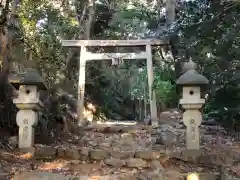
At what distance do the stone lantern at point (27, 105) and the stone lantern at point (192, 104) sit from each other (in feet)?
9.13

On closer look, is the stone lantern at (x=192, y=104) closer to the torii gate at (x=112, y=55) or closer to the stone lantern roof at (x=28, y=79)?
the stone lantern roof at (x=28, y=79)

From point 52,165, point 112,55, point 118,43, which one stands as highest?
point 118,43

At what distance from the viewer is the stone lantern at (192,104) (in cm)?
646

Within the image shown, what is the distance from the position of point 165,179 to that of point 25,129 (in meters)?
2.96

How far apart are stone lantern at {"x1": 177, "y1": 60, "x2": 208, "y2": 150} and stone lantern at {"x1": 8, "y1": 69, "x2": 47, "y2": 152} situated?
9.13 ft

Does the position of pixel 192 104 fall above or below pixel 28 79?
below

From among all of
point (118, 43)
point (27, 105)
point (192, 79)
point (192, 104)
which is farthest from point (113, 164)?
point (118, 43)

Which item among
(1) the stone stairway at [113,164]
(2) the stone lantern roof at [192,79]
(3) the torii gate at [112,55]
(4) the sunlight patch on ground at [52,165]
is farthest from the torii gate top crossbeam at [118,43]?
(4) the sunlight patch on ground at [52,165]

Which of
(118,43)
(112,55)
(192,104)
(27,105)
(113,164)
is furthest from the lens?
(112,55)

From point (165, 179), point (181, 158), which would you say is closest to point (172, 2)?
point (181, 158)

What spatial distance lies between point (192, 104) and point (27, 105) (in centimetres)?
315

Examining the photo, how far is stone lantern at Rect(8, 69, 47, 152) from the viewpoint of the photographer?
659 centimetres

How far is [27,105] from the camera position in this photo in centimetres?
661

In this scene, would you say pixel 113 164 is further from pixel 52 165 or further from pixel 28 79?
pixel 28 79
